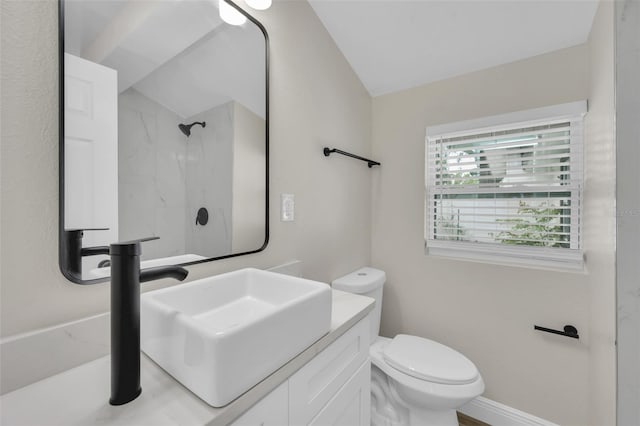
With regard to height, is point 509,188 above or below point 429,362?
above

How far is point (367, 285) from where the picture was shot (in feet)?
5.11

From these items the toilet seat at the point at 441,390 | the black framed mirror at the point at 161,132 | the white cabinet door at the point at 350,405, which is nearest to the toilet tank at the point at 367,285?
the toilet seat at the point at 441,390

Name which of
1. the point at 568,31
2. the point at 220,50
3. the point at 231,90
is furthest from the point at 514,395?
the point at 220,50

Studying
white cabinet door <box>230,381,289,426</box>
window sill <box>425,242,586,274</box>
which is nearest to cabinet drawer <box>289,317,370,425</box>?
white cabinet door <box>230,381,289,426</box>

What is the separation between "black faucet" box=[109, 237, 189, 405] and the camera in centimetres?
52

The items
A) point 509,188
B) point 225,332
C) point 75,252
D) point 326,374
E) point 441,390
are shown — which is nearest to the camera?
point 225,332

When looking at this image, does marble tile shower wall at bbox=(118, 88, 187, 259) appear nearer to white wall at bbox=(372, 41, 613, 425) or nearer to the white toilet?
the white toilet

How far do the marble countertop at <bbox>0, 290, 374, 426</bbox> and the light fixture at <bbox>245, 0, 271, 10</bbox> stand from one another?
1.30m

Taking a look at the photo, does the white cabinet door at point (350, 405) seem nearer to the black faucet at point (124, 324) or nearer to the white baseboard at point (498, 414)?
the black faucet at point (124, 324)

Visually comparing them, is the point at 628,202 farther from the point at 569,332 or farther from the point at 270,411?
the point at 270,411

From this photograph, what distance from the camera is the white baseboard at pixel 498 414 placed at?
1.46 meters

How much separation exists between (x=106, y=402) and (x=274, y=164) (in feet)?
3.10

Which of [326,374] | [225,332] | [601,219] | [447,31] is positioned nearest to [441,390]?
[326,374]

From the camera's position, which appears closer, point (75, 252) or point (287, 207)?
point (75, 252)
